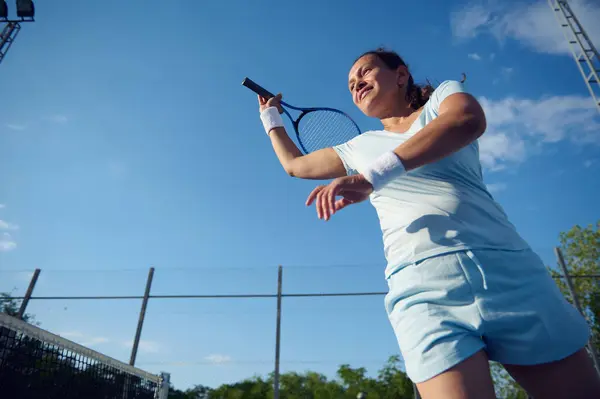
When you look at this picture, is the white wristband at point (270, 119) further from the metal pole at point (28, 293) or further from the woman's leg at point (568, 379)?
the metal pole at point (28, 293)

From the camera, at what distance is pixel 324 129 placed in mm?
3299

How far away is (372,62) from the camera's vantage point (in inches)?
68.3

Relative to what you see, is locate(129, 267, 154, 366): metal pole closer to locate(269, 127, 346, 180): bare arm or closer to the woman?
locate(269, 127, 346, 180): bare arm

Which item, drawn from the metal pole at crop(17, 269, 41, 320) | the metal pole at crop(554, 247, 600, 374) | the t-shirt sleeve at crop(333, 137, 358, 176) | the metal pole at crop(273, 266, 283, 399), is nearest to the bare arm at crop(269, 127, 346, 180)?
the t-shirt sleeve at crop(333, 137, 358, 176)

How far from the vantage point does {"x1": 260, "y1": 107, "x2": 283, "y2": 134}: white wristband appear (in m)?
2.08

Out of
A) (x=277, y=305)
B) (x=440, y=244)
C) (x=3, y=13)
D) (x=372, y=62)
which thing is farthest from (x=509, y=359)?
(x=3, y=13)

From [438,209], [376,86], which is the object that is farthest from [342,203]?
[376,86]

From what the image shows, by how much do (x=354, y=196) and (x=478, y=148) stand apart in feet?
1.82

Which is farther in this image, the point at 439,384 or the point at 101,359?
the point at 101,359

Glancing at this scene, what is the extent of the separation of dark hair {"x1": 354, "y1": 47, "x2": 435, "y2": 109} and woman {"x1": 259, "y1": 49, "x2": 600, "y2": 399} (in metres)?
0.30

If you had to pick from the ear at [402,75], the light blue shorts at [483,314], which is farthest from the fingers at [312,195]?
the ear at [402,75]

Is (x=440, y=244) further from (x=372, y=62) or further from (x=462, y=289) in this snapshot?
(x=372, y=62)

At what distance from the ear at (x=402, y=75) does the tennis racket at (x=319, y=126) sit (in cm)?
126

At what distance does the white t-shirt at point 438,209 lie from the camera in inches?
46.3
